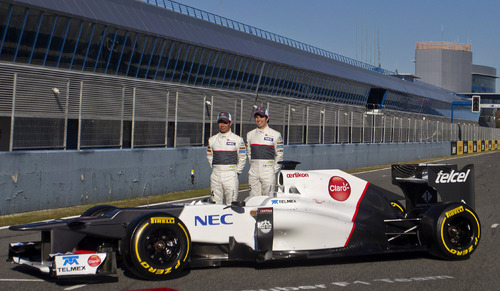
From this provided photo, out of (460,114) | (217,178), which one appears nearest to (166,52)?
(217,178)

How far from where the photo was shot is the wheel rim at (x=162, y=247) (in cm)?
679

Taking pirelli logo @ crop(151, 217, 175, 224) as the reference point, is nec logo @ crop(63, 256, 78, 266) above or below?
below

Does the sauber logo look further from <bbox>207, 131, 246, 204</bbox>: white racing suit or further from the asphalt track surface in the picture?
<bbox>207, 131, 246, 204</bbox>: white racing suit

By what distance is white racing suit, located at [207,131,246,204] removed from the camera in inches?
364

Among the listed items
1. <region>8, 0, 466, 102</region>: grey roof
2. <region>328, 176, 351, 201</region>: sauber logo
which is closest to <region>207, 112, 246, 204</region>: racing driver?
<region>328, 176, 351, 201</region>: sauber logo

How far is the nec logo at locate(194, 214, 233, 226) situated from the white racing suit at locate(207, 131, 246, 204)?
1.78 meters

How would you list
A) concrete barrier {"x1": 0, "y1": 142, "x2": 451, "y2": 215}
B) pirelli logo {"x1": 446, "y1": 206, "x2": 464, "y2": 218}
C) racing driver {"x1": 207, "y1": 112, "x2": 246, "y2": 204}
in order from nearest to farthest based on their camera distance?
pirelli logo {"x1": 446, "y1": 206, "x2": 464, "y2": 218} < racing driver {"x1": 207, "y1": 112, "x2": 246, "y2": 204} < concrete barrier {"x1": 0, "y1": 142, "x2": 451, "y2": 215}

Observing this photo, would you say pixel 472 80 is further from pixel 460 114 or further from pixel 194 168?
pixel 194 168

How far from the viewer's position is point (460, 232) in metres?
8.29

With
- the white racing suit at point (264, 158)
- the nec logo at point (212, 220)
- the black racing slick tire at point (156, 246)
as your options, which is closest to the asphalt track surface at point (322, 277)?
the black racing slick tire at point (156, 246)

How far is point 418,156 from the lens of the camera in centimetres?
4091

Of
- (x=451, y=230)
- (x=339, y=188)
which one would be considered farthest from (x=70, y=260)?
(x=451, y=230)

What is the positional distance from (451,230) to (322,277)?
2.14 m

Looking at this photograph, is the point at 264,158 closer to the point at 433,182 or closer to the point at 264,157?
the point at 264,157
